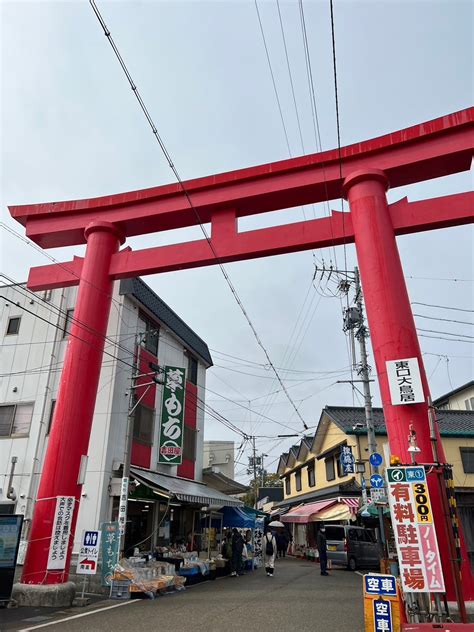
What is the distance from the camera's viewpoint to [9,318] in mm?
17219

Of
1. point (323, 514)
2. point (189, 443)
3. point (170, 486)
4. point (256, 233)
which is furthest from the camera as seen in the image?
point (323, 514)

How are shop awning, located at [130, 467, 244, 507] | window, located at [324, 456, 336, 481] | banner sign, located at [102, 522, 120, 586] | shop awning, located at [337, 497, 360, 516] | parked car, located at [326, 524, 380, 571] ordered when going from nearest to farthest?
1. banner sign, located at [102, 522, 120, 586]
2. shop awning, located at [130, 467, 244, 507]
3. parked car, located at [326, 524, 380, 571]
4. shop awning, located at [337, 497, 360, 516]
5. window, located at [324, 456, 336, 481]

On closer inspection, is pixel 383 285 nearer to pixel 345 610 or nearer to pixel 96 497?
pixel 345 610

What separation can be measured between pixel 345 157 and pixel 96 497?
37.7 ft

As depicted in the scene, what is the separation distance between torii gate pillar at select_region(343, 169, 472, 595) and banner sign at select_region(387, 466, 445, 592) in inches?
55.1

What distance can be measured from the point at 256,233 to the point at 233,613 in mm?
8428

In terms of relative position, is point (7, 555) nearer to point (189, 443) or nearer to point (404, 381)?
point (404, 381)

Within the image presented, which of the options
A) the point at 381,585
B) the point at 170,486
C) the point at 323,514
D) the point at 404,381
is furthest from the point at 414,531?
the point at 323,514

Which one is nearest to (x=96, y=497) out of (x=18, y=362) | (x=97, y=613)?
(x=97, y=613)

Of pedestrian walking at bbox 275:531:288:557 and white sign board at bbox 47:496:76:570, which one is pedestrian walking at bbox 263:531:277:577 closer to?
white sign board at bbox 47:496:76:570

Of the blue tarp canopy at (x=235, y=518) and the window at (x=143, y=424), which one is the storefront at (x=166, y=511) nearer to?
the blue tarp canopy at (x=235, y=518)

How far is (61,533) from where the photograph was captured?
34.5 ft

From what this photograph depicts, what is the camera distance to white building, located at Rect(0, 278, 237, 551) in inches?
558

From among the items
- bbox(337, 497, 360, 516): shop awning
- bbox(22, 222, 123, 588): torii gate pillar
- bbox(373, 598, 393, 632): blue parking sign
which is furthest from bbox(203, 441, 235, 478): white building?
bbox(373, 598, 393, 632): blue parking sign
